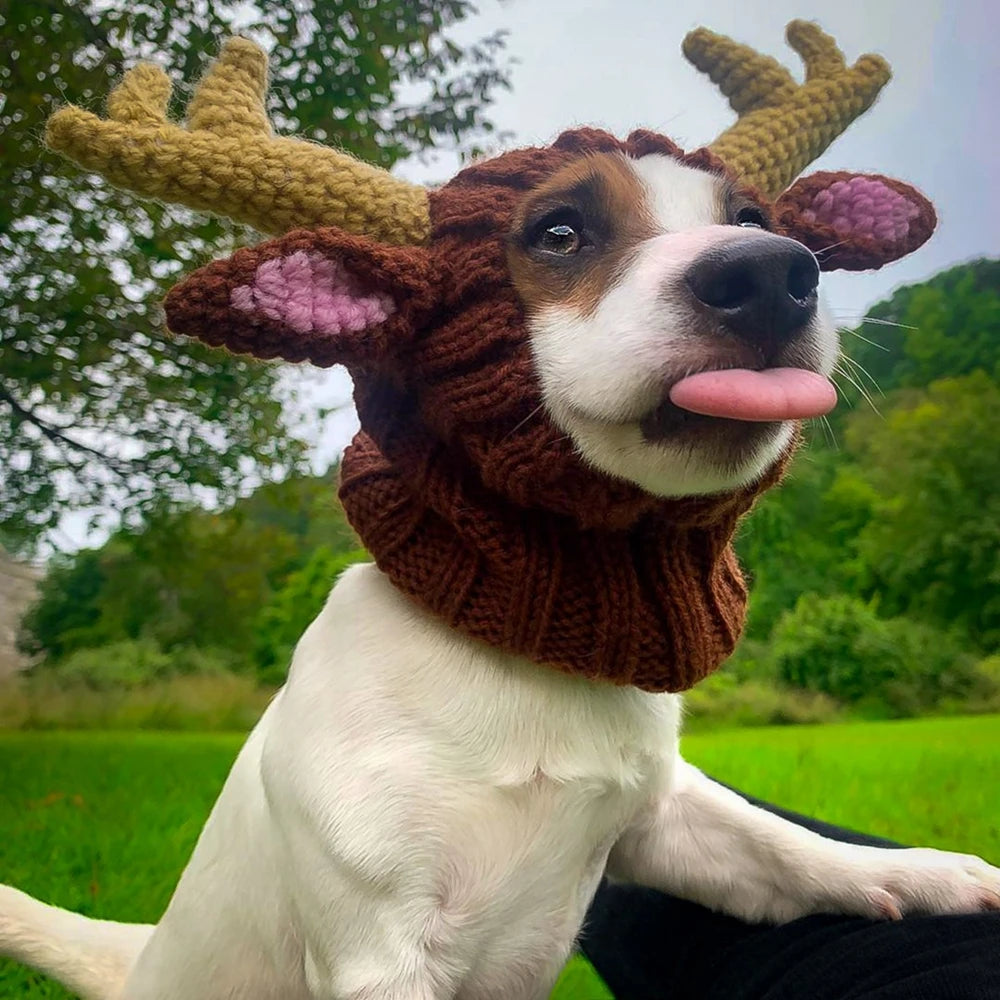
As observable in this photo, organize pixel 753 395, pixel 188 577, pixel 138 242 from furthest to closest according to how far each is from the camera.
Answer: pixel 188 577, pixel 138 242, pixel 753 395

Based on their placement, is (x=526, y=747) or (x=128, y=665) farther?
(x=128, y=665)

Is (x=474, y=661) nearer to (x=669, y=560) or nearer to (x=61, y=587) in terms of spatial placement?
(x=669, y=560)

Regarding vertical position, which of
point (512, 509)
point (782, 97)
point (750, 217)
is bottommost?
point (512, 509)

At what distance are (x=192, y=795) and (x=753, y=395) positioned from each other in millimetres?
1577

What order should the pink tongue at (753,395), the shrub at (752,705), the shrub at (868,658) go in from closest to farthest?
1. the pink tongue at (753,395)
2. the shrub at (868,658)
3. the shrub at (752,705)

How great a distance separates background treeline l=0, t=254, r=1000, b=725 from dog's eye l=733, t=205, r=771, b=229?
95cm

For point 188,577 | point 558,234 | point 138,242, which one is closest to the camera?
point 558,234

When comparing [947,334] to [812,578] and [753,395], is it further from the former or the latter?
[753,395]

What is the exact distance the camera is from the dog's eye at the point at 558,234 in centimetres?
56

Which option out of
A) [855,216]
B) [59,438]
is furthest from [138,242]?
[855,216]

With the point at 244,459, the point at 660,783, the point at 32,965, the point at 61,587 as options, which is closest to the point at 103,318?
the point at 244,459

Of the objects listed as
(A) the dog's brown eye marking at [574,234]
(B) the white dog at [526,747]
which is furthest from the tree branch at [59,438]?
(A) the dog's brown eye marking at [574,234]

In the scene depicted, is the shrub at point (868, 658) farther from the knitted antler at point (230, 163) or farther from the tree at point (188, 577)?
the knitted antler at point (230, 163)

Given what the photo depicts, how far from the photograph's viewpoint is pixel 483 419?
0.54 metres
